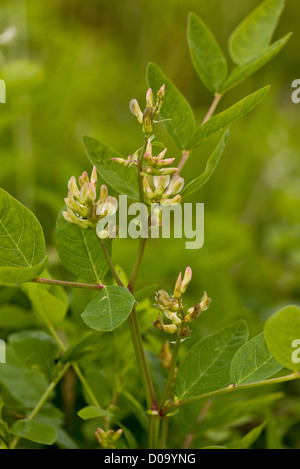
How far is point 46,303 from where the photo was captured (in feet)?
1.06

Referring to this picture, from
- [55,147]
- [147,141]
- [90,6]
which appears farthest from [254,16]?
[90,6]

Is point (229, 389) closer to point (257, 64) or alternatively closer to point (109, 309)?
point (109, 309)

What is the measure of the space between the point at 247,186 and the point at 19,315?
687mm

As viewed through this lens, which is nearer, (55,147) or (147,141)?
(147,141)

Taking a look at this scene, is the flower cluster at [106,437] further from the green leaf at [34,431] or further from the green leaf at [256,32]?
the green leaf at [256,32]

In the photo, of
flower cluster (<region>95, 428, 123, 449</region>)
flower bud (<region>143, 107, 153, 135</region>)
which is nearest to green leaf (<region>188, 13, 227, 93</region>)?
flower bud (<region>143, 107, 153, 135</region>)

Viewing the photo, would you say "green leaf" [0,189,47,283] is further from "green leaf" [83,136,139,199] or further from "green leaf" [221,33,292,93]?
"green leaf" [221,33,292,93]

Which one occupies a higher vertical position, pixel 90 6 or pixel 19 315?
pixel 90 6

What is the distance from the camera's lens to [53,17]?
4.46 ft

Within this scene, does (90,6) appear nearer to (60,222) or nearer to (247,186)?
(247,186)

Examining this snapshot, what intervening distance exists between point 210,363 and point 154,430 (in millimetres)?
44

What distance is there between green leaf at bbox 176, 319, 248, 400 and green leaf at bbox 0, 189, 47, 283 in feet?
0.31

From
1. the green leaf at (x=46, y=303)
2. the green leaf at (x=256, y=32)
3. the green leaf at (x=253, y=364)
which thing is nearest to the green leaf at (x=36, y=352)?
the green leaf at (x=46, y=303)

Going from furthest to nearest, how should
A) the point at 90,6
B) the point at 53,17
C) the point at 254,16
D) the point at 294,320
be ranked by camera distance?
the point at 90,6
the point at 53,17
the point at 254,16
the point at 294,320
